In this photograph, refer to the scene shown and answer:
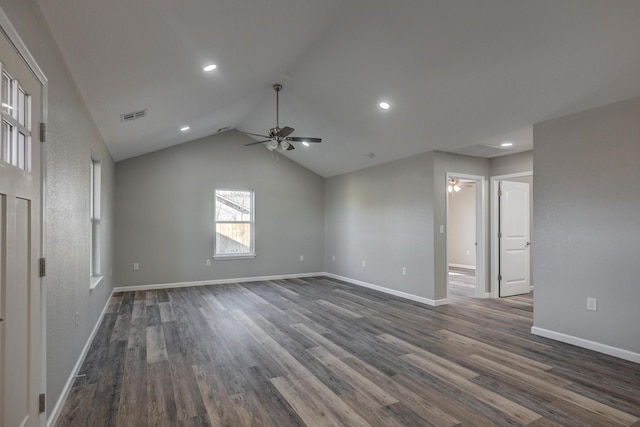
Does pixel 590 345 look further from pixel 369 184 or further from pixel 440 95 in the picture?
pixel 369 184

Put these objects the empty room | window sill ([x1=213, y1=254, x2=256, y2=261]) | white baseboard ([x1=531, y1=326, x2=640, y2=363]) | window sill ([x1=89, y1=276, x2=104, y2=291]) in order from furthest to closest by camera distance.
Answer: window sill ([x1=213, y1=254, x2=256, y2=261]) → window sill ([x1=89, y1=276, x2=104, y2=291]) → white baseboard ([x1=531, y1=326, x2=640, y2=363]) → the empty room

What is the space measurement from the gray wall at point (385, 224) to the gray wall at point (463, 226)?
11.3 feet

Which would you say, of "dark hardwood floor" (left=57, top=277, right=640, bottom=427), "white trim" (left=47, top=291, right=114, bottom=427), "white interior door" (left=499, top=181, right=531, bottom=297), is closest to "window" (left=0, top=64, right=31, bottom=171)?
"white trim" (left=47, top=291, right=114, bottom=427)

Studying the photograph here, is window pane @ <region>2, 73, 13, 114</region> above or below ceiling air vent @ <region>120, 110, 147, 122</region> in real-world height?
below

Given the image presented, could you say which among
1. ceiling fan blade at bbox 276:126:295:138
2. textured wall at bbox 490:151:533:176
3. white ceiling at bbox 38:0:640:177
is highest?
white ceiling at bbox 38:0:640:177

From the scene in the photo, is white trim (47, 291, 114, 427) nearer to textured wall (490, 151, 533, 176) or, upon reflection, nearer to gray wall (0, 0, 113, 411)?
gray wall (0, 0, 113, 411)

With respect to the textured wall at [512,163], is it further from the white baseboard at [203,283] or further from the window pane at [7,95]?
the window pane at [7,95]

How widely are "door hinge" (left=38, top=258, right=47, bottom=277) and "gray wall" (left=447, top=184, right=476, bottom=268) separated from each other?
901cm

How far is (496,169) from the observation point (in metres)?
6.06

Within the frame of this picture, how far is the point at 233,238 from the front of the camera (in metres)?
7.55

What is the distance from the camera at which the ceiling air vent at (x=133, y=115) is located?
13.1 ft

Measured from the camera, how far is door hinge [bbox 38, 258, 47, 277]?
75.6 inches

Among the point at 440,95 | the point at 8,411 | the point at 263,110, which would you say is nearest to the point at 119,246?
the point at 263,110

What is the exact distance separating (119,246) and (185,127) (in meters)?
2.70
